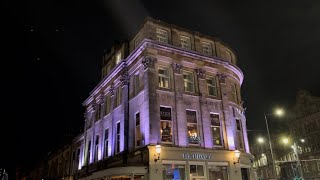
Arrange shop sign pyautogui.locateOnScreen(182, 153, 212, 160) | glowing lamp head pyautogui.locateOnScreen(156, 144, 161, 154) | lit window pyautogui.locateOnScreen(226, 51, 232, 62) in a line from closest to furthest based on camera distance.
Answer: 1. glowing lamp head pyautogui.locateOnScreen(156, 144, 161, 154)
2. shop sign pyautogui.locateOnScreen(182, 153, 212, 160)
3. lit window pyautogui.locateOnScreen(226, 51, 232, 62)

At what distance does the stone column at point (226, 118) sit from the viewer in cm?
2681

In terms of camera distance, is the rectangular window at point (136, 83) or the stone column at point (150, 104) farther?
the rectangular window at point (136, 83)

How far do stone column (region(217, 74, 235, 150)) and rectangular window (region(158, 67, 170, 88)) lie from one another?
6019mm

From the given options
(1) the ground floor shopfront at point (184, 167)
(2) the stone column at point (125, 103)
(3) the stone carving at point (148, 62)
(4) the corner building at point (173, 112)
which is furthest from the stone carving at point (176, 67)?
(1) the ground floor shopfront at point (184, 167)

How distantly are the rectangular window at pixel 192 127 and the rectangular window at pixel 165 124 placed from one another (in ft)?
6.69

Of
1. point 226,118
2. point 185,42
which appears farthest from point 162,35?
point 226,118

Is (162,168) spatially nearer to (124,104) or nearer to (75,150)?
(124,104)

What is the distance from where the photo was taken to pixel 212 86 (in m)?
29.1

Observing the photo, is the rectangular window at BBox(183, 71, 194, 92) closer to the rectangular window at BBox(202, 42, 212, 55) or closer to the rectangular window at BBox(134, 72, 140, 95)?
the rectangular window at BBox(202, 42, 212, 55)

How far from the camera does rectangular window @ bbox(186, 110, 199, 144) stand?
25359mm

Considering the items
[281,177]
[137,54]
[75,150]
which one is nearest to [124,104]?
[137,54]

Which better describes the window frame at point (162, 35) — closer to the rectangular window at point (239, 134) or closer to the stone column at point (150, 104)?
the stone column at point (150, 104)

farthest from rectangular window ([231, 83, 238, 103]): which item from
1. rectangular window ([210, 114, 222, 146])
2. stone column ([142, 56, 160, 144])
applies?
stone column ([142, 56, 160, 144])

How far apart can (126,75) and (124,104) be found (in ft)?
10.3
